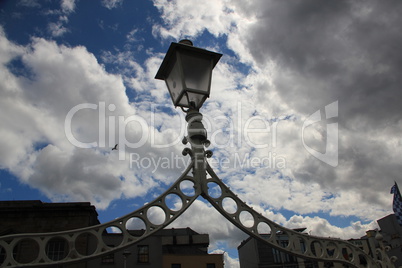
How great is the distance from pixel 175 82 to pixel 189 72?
0.25 meters

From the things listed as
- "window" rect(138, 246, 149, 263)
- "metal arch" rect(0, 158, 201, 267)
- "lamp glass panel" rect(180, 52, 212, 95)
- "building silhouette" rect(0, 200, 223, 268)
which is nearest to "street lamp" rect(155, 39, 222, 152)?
"lamp glass panel" rect(180, 52, 212, 95)

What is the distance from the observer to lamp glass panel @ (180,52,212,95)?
14.2ft

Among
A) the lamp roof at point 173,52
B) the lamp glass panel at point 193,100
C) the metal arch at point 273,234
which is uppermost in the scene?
the lamp roof at point 173,52

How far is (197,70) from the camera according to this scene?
443 centimetres

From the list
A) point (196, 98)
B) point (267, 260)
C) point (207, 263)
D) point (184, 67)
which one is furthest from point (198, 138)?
point (267, 260)

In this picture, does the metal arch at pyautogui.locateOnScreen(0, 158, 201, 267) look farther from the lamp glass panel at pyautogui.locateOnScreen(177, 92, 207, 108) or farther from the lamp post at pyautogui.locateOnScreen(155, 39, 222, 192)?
the lamp glass panel at pyautogui.locateOnScreen(177, 92, 207, 108)

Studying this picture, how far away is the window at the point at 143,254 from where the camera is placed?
2836cm

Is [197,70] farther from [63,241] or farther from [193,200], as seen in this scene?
[63,241]

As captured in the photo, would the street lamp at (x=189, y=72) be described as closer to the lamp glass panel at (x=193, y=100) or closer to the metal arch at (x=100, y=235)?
the lamp glass panel at (x=193, y=100)

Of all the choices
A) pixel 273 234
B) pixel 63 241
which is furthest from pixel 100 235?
pixel 63 241

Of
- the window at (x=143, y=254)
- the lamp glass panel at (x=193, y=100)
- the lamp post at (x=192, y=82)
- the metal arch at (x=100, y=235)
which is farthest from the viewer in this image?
the window at (x=143, y=254)

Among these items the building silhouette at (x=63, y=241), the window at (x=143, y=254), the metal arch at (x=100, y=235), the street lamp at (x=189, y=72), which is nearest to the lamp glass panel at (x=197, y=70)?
the street lamp at (x=189, y=72)

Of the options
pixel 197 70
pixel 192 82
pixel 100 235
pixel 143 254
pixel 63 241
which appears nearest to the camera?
pixel 100 235

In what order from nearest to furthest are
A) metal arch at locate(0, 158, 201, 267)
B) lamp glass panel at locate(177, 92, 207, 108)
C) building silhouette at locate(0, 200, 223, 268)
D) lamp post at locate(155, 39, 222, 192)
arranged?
metal arch at locate(0, 158, 201, 267) → lamp post at locate(155, 39, 222, 192) → lamp glass panel at locate(177, 92, 207, 108) → building silhouette at locate(0, 200, 223, 268)
